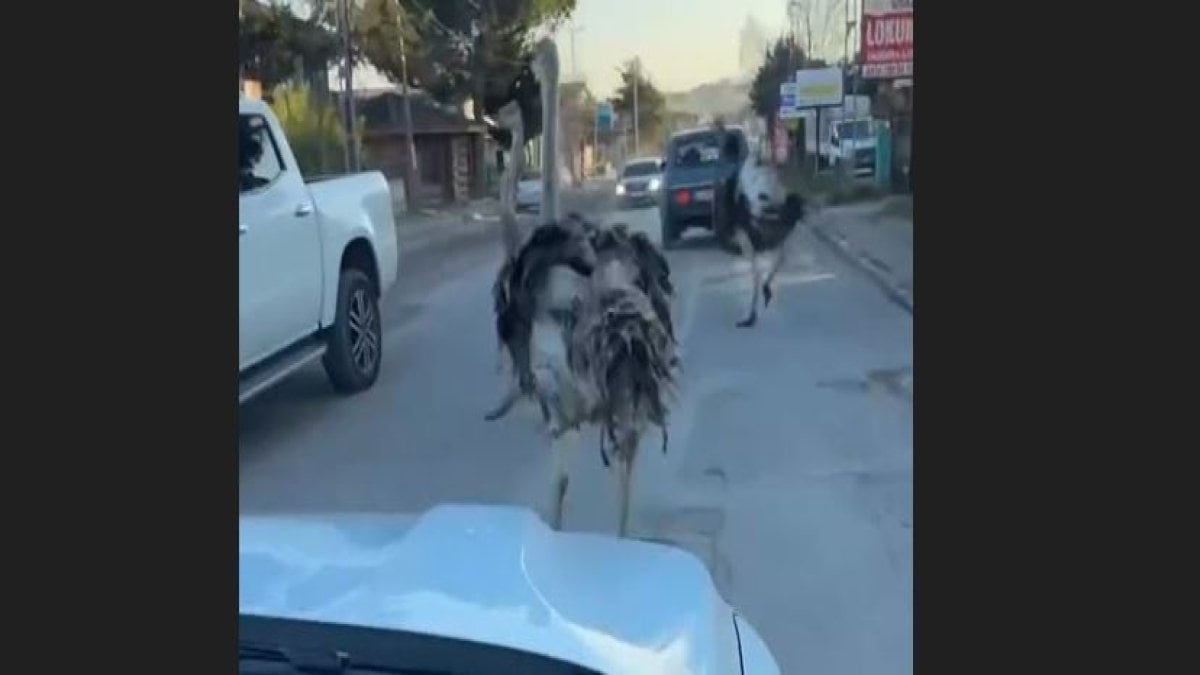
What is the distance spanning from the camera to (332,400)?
10.2 feet

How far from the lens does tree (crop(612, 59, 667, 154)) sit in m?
2.93

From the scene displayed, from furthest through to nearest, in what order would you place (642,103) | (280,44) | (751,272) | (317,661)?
(751,272), (642,103), (280,44), (317,661)

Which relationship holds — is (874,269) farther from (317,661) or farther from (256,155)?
(317,661)

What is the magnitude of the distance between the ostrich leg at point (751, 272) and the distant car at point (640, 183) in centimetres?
19

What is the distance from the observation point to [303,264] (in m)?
3.13

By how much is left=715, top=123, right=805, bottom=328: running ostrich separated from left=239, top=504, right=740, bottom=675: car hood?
0.66 metres

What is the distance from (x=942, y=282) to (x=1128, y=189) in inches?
13.6

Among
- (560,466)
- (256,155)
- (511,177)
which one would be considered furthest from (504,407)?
(256,155)

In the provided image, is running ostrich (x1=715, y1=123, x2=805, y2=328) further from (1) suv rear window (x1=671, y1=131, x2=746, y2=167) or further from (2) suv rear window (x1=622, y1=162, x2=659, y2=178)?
(2) suv rear window (x1=622, y1=162, x2=659, y2=178)

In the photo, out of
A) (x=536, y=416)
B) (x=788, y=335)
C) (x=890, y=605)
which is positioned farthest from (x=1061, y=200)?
(x=536, y=416)

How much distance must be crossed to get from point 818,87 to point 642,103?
13.0 inches

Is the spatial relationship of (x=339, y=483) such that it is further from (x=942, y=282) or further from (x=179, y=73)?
(x=942, y=282)

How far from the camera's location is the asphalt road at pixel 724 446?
9.48 ft

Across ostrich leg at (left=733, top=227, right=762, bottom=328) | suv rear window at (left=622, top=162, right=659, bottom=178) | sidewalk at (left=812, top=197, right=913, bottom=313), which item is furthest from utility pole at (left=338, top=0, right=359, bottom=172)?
sidewalk at (left=812, top=197, right=913, bottom=313)
